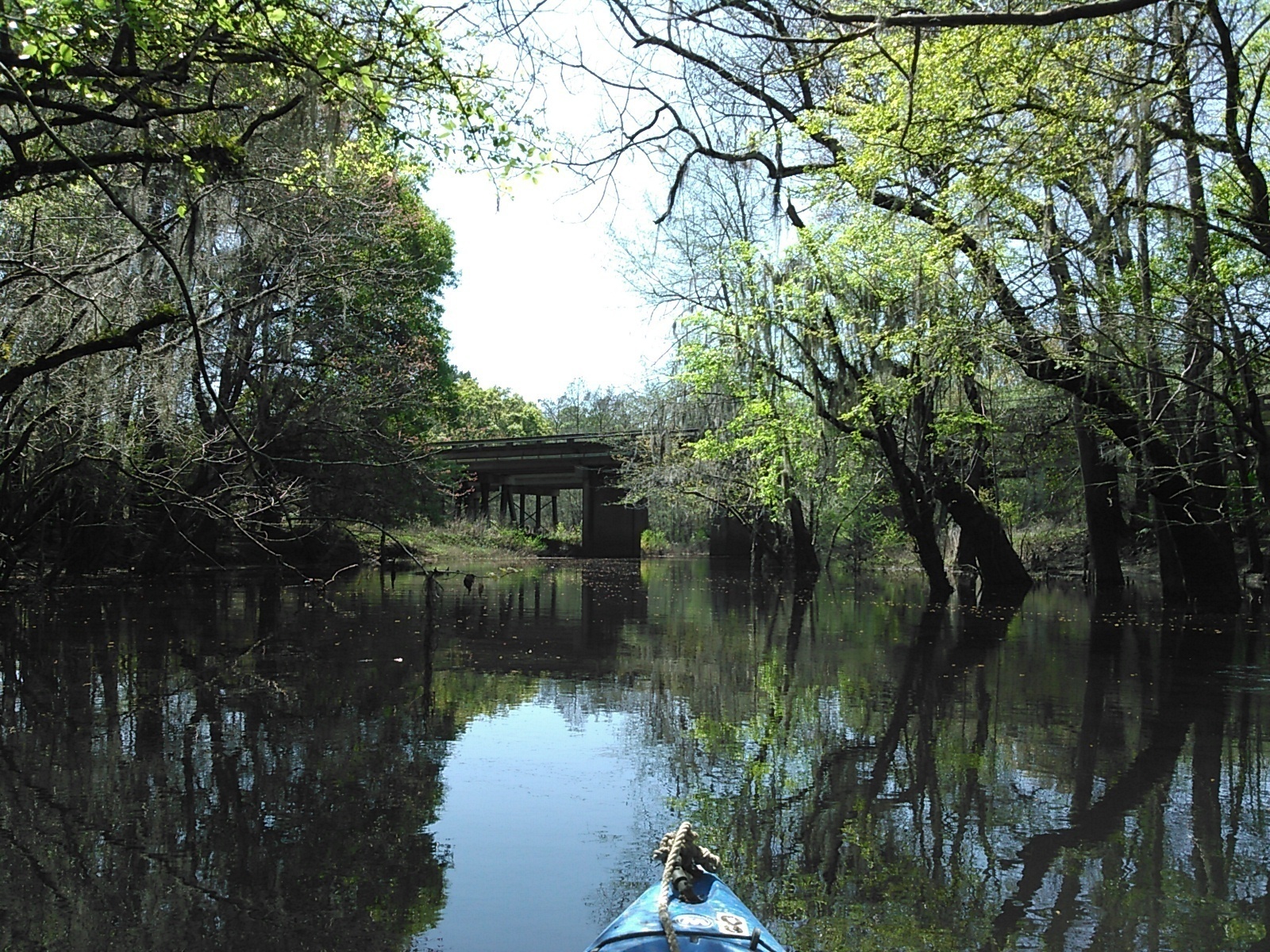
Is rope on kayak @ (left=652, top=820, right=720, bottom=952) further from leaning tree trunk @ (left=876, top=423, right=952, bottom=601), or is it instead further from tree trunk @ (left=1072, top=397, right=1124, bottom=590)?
tree trunk @ (left=1072, top=397, right=1124, bottom=590)

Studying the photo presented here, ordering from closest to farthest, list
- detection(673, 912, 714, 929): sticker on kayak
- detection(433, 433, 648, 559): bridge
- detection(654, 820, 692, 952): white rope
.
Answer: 1. detection(654, 820, 692, 952): white rope
2. detection(673, 912, 714, 929): sticker on kayak
3. detection(433, 433, 648, 559): bridge

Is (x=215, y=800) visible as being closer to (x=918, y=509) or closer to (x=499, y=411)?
(x=918, y=509)

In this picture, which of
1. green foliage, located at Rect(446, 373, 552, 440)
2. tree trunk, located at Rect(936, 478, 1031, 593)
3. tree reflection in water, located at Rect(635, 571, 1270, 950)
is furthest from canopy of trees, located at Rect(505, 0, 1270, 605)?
green foliage, located at Rect(446, 373, 552, 440)

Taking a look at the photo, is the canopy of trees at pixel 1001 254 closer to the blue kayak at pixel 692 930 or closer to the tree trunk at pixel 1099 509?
the tree trunk at pixel 1099 509

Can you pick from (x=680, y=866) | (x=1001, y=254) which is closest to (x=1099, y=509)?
(x=1001, y=254)

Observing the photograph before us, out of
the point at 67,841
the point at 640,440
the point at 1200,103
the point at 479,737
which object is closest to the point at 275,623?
the point at 479,737

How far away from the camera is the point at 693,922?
3.30 metres

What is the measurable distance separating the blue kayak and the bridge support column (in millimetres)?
44593

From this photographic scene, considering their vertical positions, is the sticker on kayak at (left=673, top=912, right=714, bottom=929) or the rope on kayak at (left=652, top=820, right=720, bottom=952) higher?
the rope on kayak at (left=652, top=820, right=720, bottom=952)

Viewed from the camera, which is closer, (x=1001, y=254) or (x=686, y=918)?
(x=686, y=918)

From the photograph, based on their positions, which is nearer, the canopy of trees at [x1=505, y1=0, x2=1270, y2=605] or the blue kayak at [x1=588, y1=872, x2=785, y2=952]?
the blue kayak at [x1=588, y1=872, x2=785, y2=952]

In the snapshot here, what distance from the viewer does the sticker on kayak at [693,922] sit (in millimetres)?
3271

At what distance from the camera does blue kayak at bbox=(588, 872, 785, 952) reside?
3.19 m

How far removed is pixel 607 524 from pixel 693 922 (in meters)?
46.6
